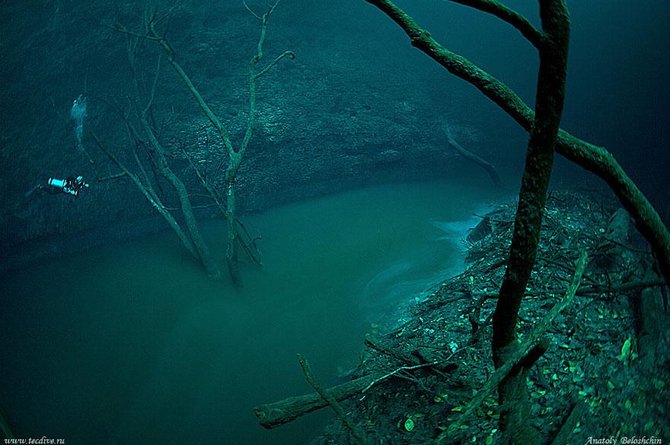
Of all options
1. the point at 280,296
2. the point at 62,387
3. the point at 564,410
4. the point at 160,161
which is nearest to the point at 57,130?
the point at 160,161

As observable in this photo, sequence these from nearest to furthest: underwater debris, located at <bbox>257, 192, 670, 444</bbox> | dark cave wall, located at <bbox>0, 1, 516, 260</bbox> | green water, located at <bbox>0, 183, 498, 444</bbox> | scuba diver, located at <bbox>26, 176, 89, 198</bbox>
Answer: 1. underwater debris, located at <bbox>257, 192, 670, 444</bbox>
2. green water, located at <bbox>0, 183, 498, 444</bbox>
3. scuba diver, located at <bbox>26, 176, 89, 198</bbox>
4. dark cave wall, located at <bbox>0, 1, 516, 260</bbox>

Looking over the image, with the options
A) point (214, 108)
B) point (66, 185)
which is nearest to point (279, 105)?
point (214, 108)

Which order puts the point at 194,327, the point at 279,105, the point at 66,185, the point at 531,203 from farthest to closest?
1. the point at 279,105
2. the point at 66,185
3. the point at 194,327
4. the point at 531,203

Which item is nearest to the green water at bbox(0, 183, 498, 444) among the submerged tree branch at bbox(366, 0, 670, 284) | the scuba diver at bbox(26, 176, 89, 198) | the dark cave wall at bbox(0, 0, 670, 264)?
the dark cave wall at bbox(0, 0, 670, 264)

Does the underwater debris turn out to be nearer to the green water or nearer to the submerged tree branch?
the submerged tree branch

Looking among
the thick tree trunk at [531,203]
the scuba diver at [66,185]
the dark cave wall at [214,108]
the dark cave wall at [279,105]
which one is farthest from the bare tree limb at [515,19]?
the dark cave wall at [279,105]

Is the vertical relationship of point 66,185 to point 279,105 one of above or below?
below

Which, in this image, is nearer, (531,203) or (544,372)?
(531,203)

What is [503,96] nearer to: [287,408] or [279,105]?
[287,408]
